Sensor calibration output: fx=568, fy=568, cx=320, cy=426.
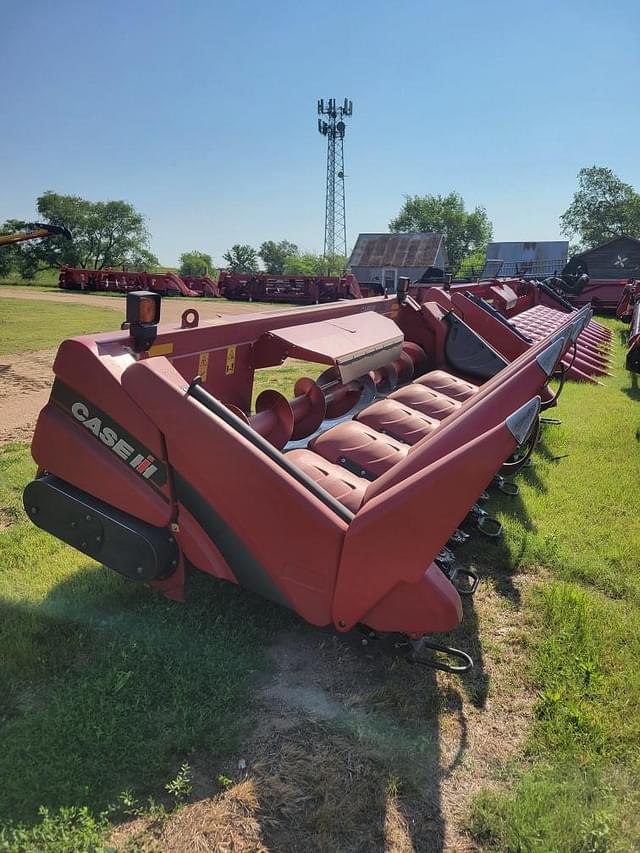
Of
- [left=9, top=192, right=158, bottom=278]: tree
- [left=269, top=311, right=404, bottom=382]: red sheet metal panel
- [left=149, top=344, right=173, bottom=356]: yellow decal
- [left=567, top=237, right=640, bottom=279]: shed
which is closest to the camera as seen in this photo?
[left=149, top=344, right=173, bottom=356]: yellow decal

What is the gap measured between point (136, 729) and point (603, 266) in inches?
1438

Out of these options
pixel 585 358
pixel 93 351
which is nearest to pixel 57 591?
pixel 93 351

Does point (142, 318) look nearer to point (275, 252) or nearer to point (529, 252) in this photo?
point (529, 252)

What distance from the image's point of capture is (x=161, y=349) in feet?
8.52

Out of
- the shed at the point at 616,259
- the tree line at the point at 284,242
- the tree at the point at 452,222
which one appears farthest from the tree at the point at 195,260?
the shed at the point at 616,259

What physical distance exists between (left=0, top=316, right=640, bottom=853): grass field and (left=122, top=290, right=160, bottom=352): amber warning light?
1.18 meters

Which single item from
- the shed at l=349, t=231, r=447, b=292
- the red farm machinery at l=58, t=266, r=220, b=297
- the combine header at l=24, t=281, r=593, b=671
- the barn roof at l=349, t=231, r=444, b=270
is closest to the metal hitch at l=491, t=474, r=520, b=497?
the combine header at l=24, t=281, r=593, b=671

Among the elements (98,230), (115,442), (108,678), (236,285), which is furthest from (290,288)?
(98,230)

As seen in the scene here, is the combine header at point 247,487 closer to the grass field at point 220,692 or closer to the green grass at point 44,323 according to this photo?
the grass field at point 220,692

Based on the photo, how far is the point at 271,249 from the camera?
3290 inches

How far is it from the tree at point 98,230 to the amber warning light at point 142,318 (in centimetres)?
5107

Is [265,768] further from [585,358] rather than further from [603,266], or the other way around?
[603,266]

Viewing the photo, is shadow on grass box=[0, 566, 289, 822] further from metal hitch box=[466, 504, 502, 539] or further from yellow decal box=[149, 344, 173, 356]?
metal hitch box=[466, 504, 502, 539]

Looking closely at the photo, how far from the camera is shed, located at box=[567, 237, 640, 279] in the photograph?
31.4 meters
